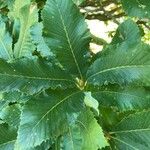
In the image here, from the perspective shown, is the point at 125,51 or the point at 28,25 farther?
the point at 28,25

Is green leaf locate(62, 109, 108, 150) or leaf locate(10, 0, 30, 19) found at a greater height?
leaf locate(10, 0, 30, 19)

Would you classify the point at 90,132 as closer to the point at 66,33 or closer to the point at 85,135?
the point at 85,135

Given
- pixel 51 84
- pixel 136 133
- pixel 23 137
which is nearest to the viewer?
pixel 23 137

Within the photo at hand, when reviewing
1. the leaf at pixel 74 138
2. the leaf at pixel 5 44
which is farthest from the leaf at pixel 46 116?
the leaf at pixel 5 44

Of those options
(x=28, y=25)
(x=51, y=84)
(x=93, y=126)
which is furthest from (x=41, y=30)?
(x=93, y=126)

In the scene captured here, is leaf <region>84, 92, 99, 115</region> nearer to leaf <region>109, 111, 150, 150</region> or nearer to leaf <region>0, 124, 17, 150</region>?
leaf <region>109, 111, 150, 150</region>

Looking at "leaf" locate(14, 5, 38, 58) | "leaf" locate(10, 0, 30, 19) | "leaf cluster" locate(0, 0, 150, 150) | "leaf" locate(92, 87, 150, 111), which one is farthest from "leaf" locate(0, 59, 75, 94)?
"leaf" locate(10, 0, 30, 19)

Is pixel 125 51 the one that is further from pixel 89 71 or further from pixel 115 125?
pixel 115 125

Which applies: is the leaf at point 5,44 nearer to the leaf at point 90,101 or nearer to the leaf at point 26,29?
the leaf at point 26,29
